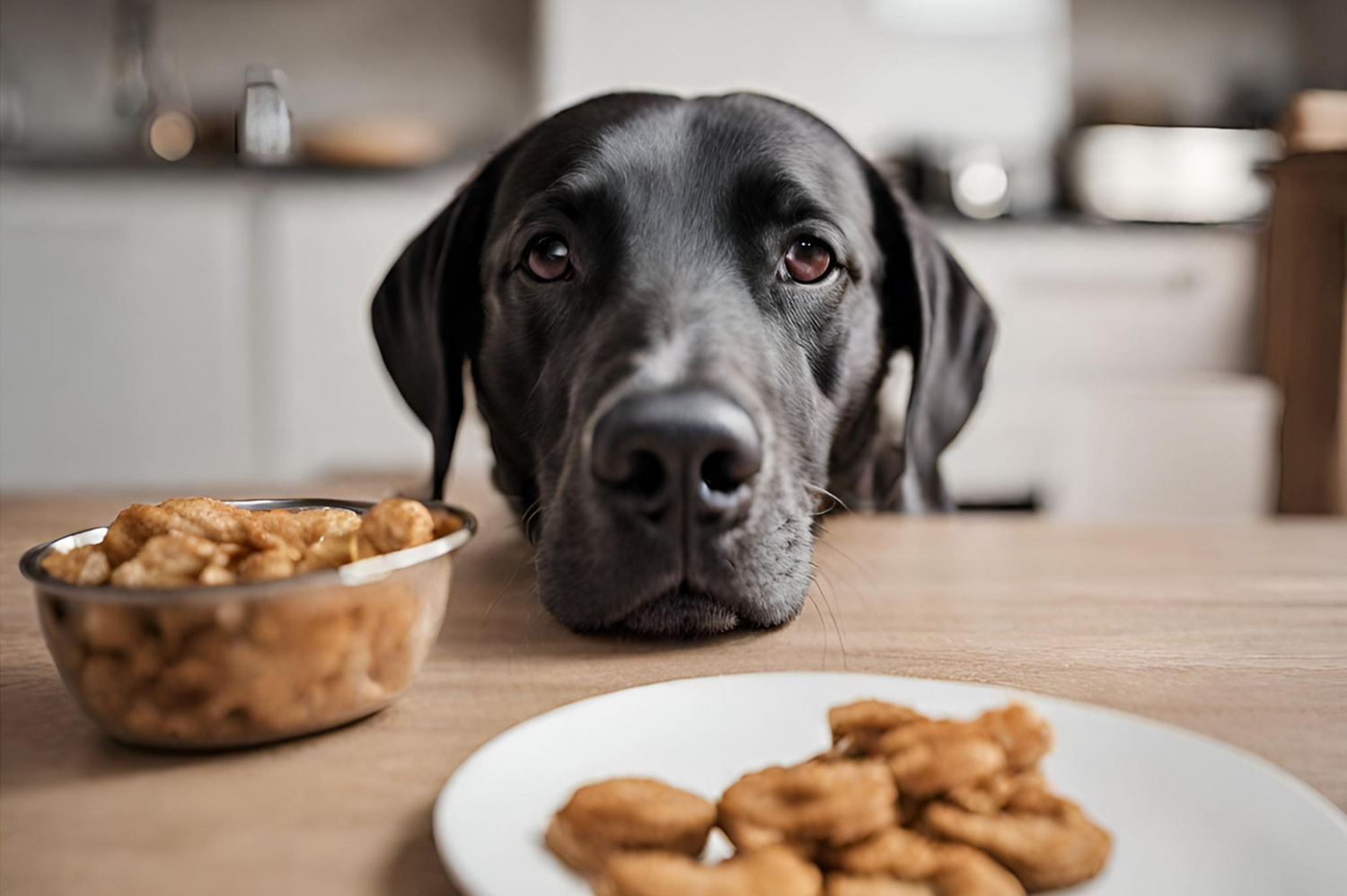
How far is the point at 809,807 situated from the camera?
44 cm

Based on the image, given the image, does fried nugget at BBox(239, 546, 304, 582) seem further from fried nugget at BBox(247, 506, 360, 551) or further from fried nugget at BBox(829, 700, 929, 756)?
fried nugget at BBox(829, 700, 929, 756)

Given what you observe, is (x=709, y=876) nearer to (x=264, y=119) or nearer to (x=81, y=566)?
(x=81, y=566)

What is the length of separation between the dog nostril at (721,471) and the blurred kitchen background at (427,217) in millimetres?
2288

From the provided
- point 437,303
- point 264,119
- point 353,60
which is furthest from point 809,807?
point 353,60

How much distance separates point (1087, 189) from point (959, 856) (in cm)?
398

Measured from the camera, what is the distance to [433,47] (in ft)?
15.1

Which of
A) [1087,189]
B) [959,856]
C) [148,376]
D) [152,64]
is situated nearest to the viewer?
[959,856]

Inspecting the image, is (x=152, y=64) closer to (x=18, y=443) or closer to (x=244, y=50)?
(x=244, y=50)

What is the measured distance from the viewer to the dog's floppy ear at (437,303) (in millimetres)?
1288

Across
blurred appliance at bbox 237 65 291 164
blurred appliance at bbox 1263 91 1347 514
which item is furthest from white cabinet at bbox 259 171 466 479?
blurred appliance at bbox 1263 91 1347 514

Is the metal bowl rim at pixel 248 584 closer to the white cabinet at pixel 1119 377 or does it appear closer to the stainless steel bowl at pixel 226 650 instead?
the stainless steel bowl at pixel 226 650

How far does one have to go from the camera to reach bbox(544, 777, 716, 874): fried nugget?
1.42 feet

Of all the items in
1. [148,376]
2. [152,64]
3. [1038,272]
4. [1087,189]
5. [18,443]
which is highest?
[152,64]

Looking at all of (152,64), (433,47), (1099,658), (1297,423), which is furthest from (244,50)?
(1099,658)
